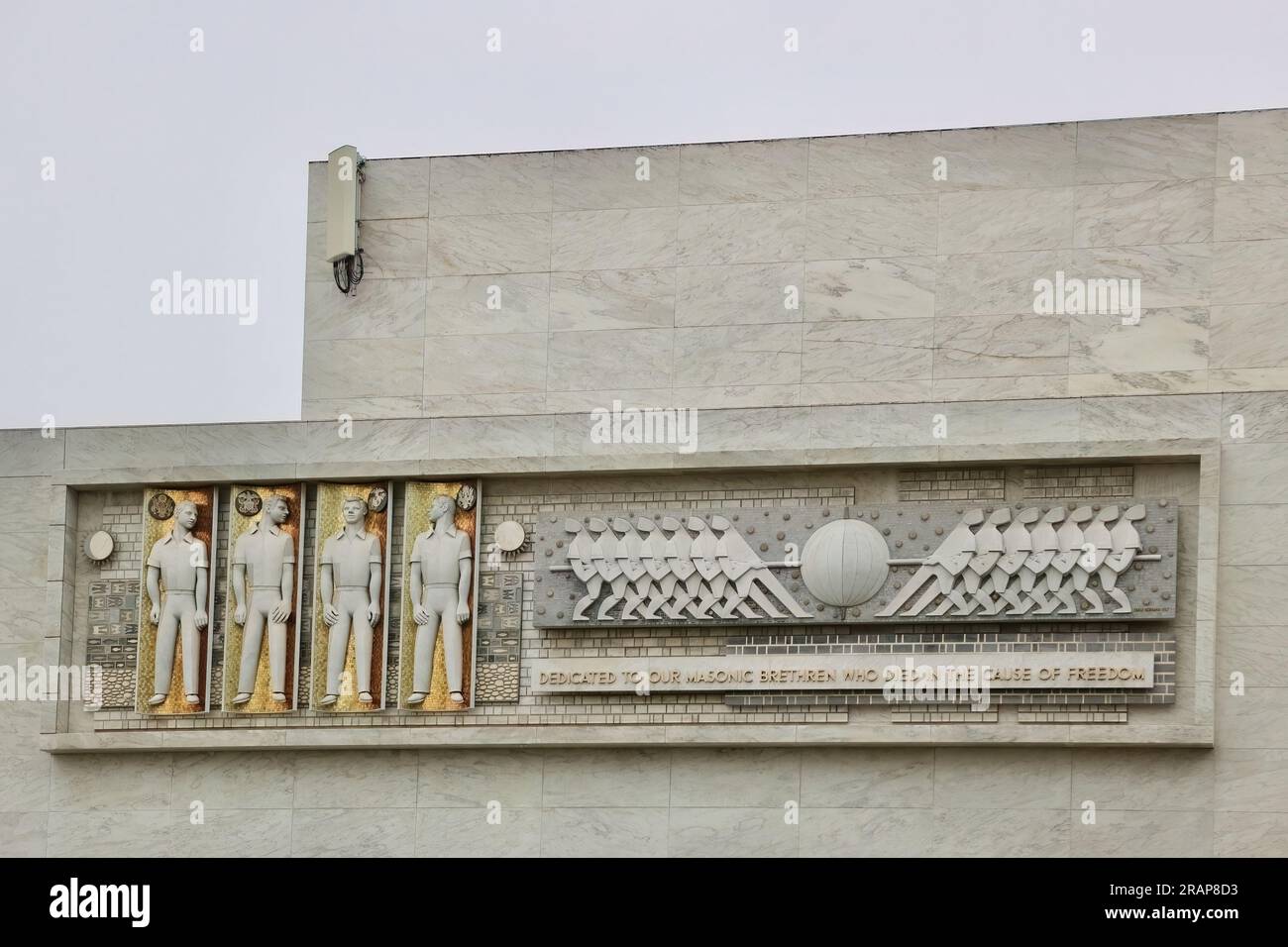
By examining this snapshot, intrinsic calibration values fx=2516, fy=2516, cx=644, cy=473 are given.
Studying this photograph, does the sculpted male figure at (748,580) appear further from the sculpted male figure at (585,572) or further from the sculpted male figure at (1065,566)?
the sculpted male figure at (1065,566)

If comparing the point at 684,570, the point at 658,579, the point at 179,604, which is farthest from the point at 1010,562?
the point at 179,604

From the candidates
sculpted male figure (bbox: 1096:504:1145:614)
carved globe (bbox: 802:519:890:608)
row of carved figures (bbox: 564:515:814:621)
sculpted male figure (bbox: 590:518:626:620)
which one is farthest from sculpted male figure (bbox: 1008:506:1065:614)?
sculpted male figure (bbox: 590:518:626:620)

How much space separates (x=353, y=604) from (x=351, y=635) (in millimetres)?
243

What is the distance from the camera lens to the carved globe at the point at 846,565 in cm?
1883

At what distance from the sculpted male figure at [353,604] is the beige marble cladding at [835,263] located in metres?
1.49

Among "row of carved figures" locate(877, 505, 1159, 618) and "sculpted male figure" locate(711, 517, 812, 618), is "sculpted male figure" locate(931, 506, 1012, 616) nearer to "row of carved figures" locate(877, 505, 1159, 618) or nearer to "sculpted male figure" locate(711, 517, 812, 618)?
→ "row of carved figures" locate(877, 505, 1159, 618)

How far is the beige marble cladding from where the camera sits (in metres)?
19.6

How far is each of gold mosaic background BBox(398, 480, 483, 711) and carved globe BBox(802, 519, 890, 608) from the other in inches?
105
